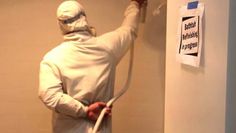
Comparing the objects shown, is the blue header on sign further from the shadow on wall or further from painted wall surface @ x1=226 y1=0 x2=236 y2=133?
the shadow on wall

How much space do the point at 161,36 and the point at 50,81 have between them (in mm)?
1125

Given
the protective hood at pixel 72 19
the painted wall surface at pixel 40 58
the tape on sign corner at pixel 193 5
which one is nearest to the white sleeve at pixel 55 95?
the protective hood at pixel 72 19

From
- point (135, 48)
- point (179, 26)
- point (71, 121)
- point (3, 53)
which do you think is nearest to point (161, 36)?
point (135, 48)

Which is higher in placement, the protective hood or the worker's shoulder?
the protective hood

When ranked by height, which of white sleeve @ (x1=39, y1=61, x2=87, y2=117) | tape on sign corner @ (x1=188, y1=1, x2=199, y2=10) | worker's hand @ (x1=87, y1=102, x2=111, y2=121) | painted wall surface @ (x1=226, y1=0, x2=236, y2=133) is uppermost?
tape on sign corner @ (x1=188, y1=1, x2=199, y2=10)

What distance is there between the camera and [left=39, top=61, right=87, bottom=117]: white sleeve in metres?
2.21

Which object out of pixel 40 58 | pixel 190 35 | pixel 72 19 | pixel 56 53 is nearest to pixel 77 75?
pixel 56 53

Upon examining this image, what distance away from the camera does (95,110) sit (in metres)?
2.34

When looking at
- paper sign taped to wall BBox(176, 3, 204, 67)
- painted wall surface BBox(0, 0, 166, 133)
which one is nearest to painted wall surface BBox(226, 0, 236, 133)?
paper sign taped to wall BBox(176, 3, 204, 67)

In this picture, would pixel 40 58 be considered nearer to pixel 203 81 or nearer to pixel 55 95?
pixel 55 95

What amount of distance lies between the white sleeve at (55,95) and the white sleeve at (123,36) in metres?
0.38

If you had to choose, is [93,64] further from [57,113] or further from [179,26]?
[179,26]

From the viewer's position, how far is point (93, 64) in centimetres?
235

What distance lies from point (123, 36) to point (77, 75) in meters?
0.44
